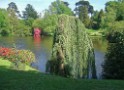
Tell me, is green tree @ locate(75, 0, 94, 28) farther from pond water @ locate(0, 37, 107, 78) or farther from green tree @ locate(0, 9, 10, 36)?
pond water @ locate(0, 37, 107, 78)

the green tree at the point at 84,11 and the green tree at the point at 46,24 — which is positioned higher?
the green tree at the point at 84,11

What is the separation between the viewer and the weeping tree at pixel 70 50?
18891 mm

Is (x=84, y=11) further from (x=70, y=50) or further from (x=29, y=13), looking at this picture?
(x=70, y=50)

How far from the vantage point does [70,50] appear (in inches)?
754

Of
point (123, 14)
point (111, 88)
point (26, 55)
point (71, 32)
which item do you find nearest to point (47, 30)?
point (123, 14)

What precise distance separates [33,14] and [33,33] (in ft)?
71.9

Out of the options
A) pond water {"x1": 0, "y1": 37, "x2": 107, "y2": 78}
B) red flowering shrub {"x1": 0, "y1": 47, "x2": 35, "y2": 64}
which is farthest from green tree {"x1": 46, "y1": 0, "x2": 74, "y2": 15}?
red flowering shrub {"x1": 0, "y1": 47, "x2": 35, "y2": 64}

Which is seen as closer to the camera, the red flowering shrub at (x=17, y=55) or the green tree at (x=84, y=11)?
the red flowering shrub at (x=17, y=55)

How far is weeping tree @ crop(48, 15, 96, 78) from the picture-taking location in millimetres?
18891

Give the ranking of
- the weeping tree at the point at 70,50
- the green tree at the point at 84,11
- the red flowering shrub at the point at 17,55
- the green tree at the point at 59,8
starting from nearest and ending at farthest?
the weeping tree at the point at 70,50, the red flowering shrub at the point at 17,55, the green tree at the point at 84,11, the green tree at the point at 59,8

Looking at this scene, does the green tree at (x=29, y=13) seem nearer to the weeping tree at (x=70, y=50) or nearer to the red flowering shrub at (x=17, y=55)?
the red flowering shrub at (x=17, y=55)

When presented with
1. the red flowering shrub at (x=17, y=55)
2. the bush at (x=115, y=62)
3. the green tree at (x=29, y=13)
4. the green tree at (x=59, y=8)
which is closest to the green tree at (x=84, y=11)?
the green tree at (x=59, y=8)

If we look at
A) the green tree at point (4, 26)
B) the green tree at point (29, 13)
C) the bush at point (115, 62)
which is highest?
the green tree at point (29, 13)

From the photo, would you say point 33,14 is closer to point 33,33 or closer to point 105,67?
point 33,33
